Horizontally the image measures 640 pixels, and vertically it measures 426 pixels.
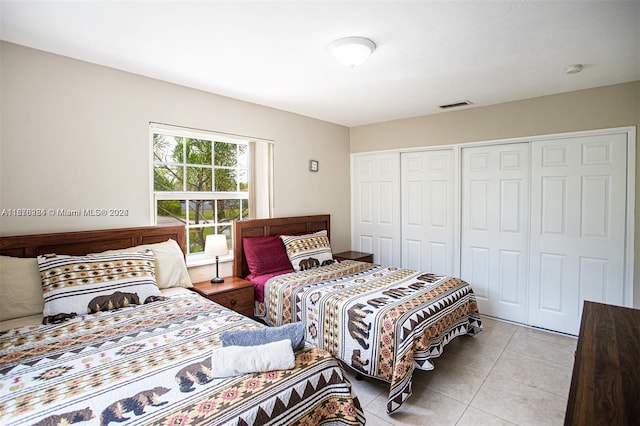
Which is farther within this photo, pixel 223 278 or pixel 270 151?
pixel 270 151

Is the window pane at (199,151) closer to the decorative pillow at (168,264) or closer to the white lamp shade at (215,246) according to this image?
the white lamp shade at (215,246)

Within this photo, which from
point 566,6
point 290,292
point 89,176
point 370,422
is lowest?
point 370,422

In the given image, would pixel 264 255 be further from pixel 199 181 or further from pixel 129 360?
pixel 129 360

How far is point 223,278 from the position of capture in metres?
3.28

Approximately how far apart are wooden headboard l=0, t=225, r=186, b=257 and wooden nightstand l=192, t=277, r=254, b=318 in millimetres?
414

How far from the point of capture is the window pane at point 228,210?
348 cm

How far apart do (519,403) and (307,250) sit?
2.21 m

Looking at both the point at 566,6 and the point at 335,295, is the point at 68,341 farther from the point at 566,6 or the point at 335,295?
the point at 566,6

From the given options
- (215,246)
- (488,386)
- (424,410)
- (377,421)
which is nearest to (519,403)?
(488,386)

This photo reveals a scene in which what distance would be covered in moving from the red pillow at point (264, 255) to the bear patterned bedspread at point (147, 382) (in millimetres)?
1396

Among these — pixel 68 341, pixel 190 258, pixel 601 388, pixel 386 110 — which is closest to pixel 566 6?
pixel 601 388

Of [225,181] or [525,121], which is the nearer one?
[525,121]

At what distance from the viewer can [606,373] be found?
1.15 m

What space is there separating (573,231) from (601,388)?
2697 millimetres
